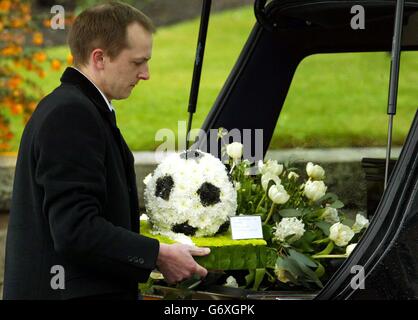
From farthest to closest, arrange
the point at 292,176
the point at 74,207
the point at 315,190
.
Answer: the point at 292,176 < the point at 315,190 < the point at 74,207

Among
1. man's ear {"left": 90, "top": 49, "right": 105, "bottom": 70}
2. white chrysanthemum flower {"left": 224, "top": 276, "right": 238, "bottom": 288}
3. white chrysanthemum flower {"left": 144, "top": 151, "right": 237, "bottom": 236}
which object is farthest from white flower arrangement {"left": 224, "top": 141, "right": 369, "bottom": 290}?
man's ear {"left": 90, "top": 49, "right": 105, "bottom": 70}

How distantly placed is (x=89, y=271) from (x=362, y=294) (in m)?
0.76

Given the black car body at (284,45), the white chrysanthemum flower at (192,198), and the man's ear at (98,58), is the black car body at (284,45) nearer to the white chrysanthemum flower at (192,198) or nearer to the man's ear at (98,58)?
the white chrysanthemum flower at (192,198)

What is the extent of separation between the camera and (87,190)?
2.78 m

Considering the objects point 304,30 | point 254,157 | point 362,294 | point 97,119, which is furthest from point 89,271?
point 304,30

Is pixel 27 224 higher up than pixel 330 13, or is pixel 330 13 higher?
pixel 330 13

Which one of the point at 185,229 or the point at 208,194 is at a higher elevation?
the point at 208,194

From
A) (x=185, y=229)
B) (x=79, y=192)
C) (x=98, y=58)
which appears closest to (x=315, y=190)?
(x=185, y=229)

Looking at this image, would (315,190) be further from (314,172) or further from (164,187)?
(164,187)

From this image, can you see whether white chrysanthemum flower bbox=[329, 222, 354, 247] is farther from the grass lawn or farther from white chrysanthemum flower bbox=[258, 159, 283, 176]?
the grass lawn

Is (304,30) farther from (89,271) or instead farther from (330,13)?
(89,271)

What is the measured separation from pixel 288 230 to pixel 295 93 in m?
1.23

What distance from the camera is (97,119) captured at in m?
2.89

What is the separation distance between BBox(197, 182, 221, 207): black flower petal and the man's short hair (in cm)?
62
